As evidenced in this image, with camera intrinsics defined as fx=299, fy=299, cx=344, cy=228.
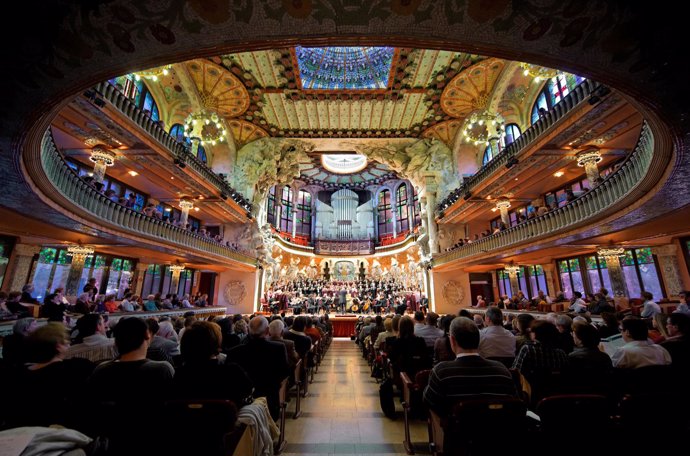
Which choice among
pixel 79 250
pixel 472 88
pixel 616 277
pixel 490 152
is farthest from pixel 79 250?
pixel 490 152

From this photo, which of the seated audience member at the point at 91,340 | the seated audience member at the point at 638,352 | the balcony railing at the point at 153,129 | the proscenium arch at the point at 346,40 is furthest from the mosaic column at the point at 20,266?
the seated audience member at the point at 638,352

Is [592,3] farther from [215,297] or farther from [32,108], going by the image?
[215,297]

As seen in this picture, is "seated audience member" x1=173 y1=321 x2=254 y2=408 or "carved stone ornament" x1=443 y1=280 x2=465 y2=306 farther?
"carved stone ornament" x1=443 y1=280 x2=465 y2=306

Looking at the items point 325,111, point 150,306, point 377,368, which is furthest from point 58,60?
point 325,111

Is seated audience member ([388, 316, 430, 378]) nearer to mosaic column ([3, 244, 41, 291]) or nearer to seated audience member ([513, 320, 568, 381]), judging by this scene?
seated audience member ([513, 320, 568, 381])

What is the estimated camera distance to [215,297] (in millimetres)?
18844

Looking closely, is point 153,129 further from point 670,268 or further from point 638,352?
point 670,268

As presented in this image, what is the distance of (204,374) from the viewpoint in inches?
87.7

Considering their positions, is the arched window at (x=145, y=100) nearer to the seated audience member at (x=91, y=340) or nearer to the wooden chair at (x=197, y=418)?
the seated audience member at (x=91, y=340)

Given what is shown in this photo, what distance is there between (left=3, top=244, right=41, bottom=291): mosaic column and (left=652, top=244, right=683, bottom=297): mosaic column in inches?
860

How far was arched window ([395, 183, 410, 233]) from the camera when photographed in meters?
27.9

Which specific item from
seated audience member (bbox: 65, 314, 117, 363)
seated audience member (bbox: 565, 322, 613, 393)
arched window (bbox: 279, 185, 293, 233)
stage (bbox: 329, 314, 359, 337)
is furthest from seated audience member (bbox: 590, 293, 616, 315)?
arched window (bbox: 279, 185, 293, 233)

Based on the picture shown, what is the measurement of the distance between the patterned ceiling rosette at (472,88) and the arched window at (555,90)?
214 cm

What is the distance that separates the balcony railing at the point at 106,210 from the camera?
20.2ft
